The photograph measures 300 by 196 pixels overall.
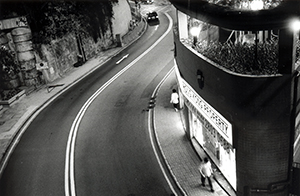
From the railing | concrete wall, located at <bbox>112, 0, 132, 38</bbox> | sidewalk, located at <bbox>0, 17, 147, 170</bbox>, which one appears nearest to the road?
sidewalk, located at <bbox>0, 17, 147, 170</bbox>

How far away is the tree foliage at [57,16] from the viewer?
26.8 meters

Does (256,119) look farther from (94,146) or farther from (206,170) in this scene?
(94,146)

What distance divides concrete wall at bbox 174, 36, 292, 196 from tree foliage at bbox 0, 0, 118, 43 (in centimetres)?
1802

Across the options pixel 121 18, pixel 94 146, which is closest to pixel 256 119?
pixel 94 146

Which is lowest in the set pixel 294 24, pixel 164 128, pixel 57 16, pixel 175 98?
pixel 164 128

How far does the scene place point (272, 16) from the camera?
33.8ft

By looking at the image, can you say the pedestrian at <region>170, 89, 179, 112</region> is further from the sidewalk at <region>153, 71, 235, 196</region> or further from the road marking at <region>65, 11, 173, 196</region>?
the road marking at <region>65, 11, 173, 196</region>

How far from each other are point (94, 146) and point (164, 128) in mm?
3832

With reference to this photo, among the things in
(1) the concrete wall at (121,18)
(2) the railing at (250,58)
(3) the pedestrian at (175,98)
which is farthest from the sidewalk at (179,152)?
(1) the concrete wall at (121,18)

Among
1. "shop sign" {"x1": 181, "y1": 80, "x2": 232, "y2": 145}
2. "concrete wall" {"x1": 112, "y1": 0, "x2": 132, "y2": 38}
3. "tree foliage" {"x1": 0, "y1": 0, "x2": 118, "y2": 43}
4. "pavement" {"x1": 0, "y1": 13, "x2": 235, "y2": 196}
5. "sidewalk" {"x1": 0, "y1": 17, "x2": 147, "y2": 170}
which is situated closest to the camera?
"shop sign" {"x1": 181, "y1": 80, "x2": 232, "y2": 145}

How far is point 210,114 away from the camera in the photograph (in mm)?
14055

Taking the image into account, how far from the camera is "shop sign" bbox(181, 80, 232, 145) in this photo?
13003 millimetres

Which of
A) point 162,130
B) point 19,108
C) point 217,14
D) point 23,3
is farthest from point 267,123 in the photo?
point 23,3

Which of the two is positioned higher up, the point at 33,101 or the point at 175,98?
the point at 175,98
